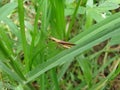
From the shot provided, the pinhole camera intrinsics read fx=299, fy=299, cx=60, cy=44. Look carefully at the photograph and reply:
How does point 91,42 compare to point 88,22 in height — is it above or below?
above

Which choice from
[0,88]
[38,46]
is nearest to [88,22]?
[38,46]

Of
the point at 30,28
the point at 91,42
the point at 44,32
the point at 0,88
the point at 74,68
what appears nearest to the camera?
the point at 91,42

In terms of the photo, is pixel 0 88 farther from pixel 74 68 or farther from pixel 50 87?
pixel 74 68

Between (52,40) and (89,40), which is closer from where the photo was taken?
(89,40)

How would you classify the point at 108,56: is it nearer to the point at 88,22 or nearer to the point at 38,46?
the point at 88,22

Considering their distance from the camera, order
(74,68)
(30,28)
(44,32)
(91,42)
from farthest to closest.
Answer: (74,68)
(30,28)
(44,32)
(91,42)

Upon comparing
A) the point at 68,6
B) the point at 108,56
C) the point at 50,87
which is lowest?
the point at 108,56

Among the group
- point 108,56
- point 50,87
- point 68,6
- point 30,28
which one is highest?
point 68,6

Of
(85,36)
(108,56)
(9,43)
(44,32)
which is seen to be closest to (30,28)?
(9,43)

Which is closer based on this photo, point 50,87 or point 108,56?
point 50,87
